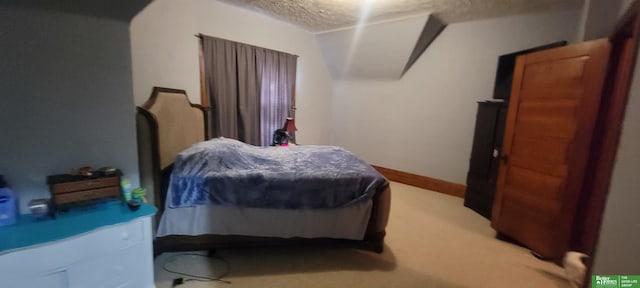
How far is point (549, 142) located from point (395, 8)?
2204 mm

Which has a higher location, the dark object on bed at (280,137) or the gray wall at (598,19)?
the gray wall at (598,19)

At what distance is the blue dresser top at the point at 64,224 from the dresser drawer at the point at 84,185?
12 cm

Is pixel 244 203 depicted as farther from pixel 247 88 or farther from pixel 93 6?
pixel 247 88

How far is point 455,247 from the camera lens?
257cm

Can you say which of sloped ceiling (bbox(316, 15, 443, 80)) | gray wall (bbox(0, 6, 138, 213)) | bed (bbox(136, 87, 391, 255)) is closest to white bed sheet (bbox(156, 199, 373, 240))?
bed (bbox(136, 87, 391, 255))

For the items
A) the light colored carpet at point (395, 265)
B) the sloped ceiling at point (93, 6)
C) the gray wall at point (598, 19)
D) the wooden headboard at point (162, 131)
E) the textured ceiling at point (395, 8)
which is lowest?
the light colored carpet at point (395, 265)

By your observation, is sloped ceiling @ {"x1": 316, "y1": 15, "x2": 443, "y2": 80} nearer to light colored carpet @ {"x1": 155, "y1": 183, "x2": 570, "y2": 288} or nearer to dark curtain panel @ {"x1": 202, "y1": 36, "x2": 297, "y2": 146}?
dark curtain panel @ {"x1": 202, "y1": 36, "x2": 297, "y2": 146}

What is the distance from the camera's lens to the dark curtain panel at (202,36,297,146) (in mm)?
3408

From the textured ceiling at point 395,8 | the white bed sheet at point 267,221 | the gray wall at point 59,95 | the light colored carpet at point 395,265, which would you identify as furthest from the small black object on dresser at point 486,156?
the gray wall at point 59,95

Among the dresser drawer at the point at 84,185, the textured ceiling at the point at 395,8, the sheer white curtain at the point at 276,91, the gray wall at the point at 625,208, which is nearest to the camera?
the gray wall at the point at 625,208

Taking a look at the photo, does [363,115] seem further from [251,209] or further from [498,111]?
[251,209]

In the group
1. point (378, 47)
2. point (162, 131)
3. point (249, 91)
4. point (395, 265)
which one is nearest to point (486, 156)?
point (395, 265)

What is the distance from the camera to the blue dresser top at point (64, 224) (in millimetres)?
1256

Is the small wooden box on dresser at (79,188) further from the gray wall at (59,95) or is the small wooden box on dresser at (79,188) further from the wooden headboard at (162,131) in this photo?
the wooden headboard at (162,131)
